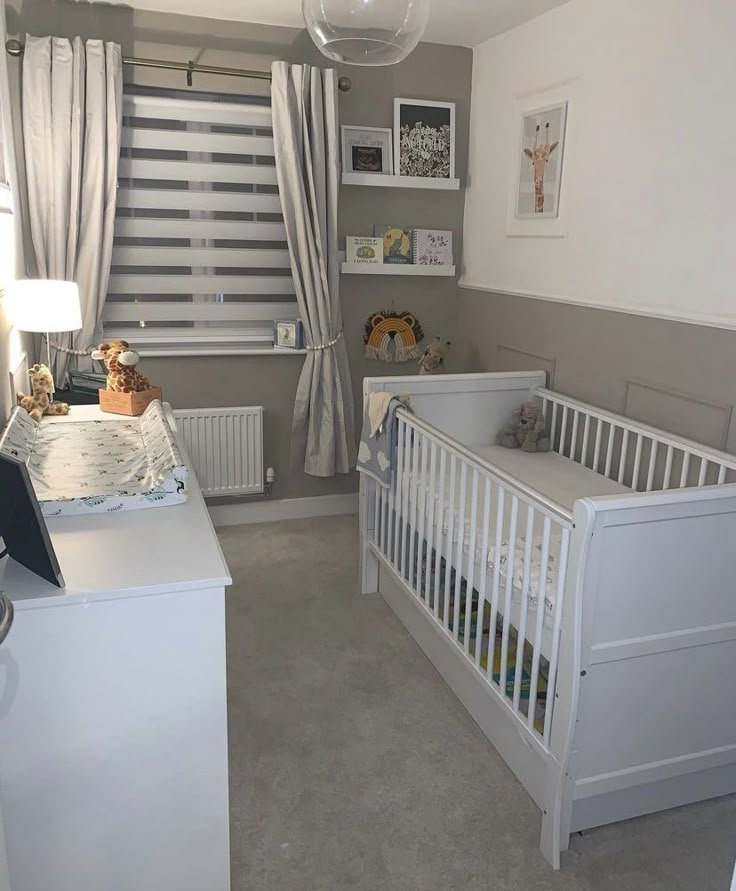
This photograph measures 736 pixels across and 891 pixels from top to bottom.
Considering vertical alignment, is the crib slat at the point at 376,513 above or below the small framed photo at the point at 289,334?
below

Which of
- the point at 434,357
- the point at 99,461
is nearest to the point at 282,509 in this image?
the point at 434,357

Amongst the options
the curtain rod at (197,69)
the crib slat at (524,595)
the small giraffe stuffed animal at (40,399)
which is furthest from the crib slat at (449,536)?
the curtain rod at (197,69)

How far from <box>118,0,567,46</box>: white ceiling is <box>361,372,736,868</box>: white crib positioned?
179cm

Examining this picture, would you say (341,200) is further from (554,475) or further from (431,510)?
(431,510)

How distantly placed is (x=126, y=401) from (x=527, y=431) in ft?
5.10

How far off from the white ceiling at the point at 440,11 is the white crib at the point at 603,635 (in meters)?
1.79

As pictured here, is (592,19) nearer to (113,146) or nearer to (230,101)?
(230,101)

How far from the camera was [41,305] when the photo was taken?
2453mm

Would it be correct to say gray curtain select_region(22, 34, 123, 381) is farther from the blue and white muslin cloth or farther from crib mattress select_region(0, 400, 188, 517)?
the blue and white muslin cloth

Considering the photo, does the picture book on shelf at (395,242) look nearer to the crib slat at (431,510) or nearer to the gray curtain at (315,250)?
the gray curtain at (315,250)

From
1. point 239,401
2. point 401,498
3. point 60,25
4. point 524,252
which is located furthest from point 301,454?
point 60,25

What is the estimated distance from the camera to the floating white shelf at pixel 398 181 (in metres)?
3.50

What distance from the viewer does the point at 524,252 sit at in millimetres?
3303

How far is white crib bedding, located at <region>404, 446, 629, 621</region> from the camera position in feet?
6.35
